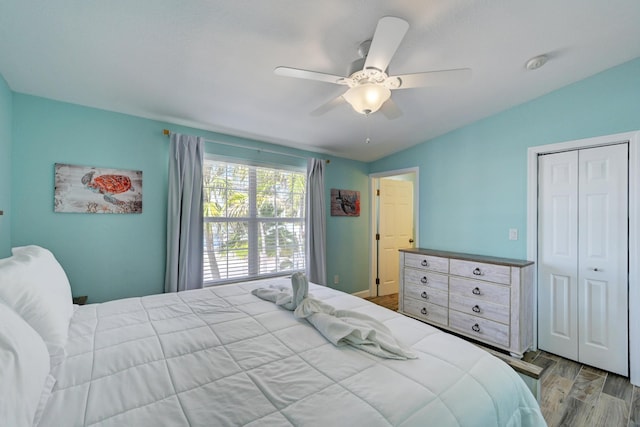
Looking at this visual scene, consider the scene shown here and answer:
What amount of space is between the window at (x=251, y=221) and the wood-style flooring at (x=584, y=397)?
2.68 meters

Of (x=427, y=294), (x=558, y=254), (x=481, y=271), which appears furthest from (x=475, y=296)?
(x=558, y=254)

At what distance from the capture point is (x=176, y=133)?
8.70 feet

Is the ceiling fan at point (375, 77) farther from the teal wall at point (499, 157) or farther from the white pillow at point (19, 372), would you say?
the teal wall at point (499, 157)

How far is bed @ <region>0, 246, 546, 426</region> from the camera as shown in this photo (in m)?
0.79

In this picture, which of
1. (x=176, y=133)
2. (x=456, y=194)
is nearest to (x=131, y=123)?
(x=176, y=133)

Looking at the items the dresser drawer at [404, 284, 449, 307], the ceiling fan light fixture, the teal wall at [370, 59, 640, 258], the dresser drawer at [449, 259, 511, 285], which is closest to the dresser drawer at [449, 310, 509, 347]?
the dresser drawer at [404, 284, 449, 307]

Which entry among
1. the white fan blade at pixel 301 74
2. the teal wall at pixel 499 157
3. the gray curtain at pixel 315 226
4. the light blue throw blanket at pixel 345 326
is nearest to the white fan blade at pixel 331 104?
the white fan blade at pixel 301 74

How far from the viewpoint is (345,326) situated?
4.16 feet

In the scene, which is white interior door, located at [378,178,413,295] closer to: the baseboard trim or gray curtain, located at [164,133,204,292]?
the baseboard trim

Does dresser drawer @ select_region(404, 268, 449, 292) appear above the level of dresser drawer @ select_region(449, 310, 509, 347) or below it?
above

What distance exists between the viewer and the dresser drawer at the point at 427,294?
117 inches

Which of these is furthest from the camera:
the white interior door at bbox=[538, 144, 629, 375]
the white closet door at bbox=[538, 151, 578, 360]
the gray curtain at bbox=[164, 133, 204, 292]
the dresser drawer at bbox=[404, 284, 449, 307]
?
the dresser drawer at bbox=[404, 284, 449, 307]

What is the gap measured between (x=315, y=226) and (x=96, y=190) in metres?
2.33

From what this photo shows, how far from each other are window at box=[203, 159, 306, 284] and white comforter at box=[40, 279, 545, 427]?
1.54m
